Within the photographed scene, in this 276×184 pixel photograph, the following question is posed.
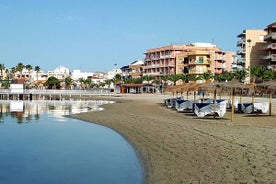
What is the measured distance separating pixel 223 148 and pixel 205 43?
290ft

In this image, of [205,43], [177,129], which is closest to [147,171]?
[177,129]

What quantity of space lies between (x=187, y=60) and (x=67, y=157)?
7754cm

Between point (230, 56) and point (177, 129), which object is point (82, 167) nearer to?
point (177, 129)

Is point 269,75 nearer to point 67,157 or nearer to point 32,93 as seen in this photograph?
point 32,93

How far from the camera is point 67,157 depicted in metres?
13.7

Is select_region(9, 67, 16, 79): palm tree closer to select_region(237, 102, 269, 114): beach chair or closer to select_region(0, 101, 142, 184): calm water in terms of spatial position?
select_region(237, 102, 269, 114): beach chair

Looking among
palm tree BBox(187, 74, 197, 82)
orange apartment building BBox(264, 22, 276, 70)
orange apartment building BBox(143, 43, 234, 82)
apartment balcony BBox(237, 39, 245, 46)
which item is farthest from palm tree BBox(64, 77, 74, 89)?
orange apartment building BBox(264, 22, 276, 70)

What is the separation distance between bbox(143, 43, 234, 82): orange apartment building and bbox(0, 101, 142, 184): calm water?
2613 inches

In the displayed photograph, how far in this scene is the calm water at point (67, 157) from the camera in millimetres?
10484

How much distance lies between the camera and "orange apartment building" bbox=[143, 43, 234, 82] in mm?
86000

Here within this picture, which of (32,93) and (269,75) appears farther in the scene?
(32,93)

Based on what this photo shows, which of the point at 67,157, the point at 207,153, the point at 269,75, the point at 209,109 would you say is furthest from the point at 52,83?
the point at 207,153

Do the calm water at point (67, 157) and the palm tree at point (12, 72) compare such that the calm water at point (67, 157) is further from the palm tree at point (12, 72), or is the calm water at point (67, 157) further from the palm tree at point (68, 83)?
the palm tree at point (12, 72)

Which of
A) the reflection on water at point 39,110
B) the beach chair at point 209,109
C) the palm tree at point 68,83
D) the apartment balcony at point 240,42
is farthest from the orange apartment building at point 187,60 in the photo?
the beach chair at point 209,109
